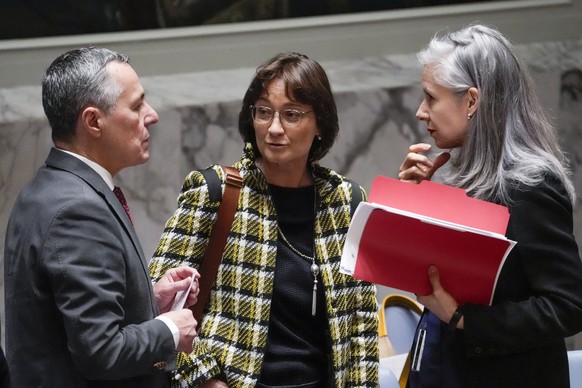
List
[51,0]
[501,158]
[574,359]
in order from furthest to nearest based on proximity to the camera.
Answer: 1. [51,0]
2. [574,359]
3. [501,158]

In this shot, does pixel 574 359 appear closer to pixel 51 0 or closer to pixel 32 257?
pixel 32 257

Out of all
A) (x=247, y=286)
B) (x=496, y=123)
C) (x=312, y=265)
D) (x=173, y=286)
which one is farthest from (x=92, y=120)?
(x=496, y=123)

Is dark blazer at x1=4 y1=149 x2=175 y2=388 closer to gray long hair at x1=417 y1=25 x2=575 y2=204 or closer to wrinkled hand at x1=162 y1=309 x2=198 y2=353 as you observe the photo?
wrinkled hand at x1=162 y1=309 x2=198 y2=353

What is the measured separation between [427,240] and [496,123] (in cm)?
47

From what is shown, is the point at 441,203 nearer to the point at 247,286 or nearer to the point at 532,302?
the point at 532,302

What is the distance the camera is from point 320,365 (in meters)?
3.79

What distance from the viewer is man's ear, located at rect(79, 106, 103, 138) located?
3.17 meters

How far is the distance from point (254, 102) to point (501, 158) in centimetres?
94

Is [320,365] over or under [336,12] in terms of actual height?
under

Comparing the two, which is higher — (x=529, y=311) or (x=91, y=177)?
(x=91, y=177)

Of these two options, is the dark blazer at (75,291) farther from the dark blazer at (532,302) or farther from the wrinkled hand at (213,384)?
the dark blazer at (532,302)

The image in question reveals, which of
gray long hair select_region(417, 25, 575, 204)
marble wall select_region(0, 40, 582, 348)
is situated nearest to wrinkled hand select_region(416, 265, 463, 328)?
gray long hair select_region(417, 25, 575, 204)

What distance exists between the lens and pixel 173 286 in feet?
11.3

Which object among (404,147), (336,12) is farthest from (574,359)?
(336,12)
